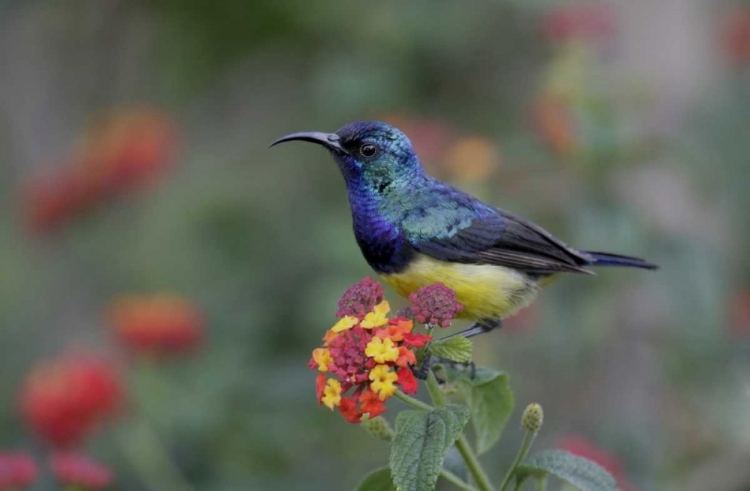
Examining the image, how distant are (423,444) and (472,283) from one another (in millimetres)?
991

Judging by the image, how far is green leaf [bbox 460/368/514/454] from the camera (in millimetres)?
2588

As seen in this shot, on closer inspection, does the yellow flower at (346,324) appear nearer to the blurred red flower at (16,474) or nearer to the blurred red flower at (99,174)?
the blurred red flower at (16,474)

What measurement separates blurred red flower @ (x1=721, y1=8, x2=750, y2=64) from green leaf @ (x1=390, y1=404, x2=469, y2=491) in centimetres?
398

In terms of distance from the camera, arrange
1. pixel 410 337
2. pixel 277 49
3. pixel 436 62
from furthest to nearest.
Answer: pixel 277 49
pixel 436 62
pixel 410 337

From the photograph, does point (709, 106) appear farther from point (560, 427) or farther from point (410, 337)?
point (410, 337)

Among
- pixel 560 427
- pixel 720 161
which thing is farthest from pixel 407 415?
pixel 720 161

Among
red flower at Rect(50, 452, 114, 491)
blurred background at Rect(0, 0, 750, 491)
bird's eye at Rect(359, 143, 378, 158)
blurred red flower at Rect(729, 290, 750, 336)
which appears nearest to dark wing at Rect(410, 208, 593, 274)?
bird's eye at Rect(359, 143, 378, 158)

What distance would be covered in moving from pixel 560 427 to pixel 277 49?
10.2 ft

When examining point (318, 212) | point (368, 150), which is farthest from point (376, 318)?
point (318, 212)

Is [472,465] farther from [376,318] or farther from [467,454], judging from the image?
[376,318]

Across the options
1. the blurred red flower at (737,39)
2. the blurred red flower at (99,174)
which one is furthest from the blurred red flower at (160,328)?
the blurred red flower at (737,39)

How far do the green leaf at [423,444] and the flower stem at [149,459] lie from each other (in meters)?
1.94

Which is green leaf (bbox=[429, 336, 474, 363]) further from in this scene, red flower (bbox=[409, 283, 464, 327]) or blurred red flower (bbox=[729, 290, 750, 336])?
blurred red flower (bbox=[729, 290, 750, 336])

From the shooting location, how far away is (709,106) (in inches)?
231
